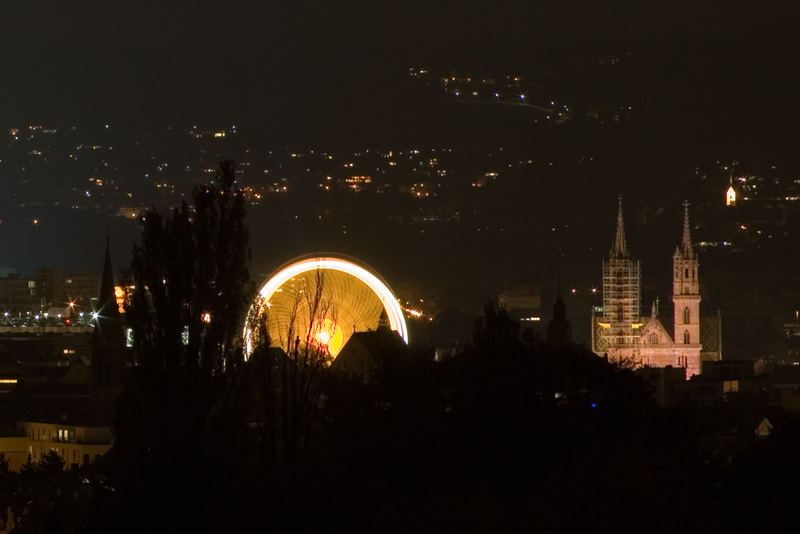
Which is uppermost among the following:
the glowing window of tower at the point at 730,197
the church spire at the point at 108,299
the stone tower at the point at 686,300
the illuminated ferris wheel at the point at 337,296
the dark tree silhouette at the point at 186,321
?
the glowing window of tower at the point at 730,197

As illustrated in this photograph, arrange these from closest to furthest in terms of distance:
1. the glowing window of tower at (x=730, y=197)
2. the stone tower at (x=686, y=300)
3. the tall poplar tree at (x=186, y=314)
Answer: the tall poplar tree at (x=186, y=314) < the stone tower at (x=686, y=300) < the glowing window of tower at (x=730, y=197)

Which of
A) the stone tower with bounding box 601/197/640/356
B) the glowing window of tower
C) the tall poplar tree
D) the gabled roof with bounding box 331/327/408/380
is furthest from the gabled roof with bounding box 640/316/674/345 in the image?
the tall poplar tree

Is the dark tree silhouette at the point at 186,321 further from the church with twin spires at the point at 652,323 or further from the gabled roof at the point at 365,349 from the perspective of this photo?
the church with twin spires at the point at 652,323

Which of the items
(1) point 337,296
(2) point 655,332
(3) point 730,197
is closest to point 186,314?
(1) point 337,296

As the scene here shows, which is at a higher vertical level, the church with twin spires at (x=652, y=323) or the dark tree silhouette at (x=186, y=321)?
the church with twin spires at (x=652, y=323)

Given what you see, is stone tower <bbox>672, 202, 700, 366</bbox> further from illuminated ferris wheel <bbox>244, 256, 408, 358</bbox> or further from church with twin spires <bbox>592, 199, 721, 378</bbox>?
illuminated ferris wheel <bbox>244, 256, 408, 358</bbox>

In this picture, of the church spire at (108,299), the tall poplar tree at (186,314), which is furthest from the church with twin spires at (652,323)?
the tall poplar tree at (186,314)

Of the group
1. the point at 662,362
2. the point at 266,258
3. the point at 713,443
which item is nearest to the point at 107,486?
the point at 713,443

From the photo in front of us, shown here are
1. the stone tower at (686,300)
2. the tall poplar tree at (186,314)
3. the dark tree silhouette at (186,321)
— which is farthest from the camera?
the stone tower at (686,300)
